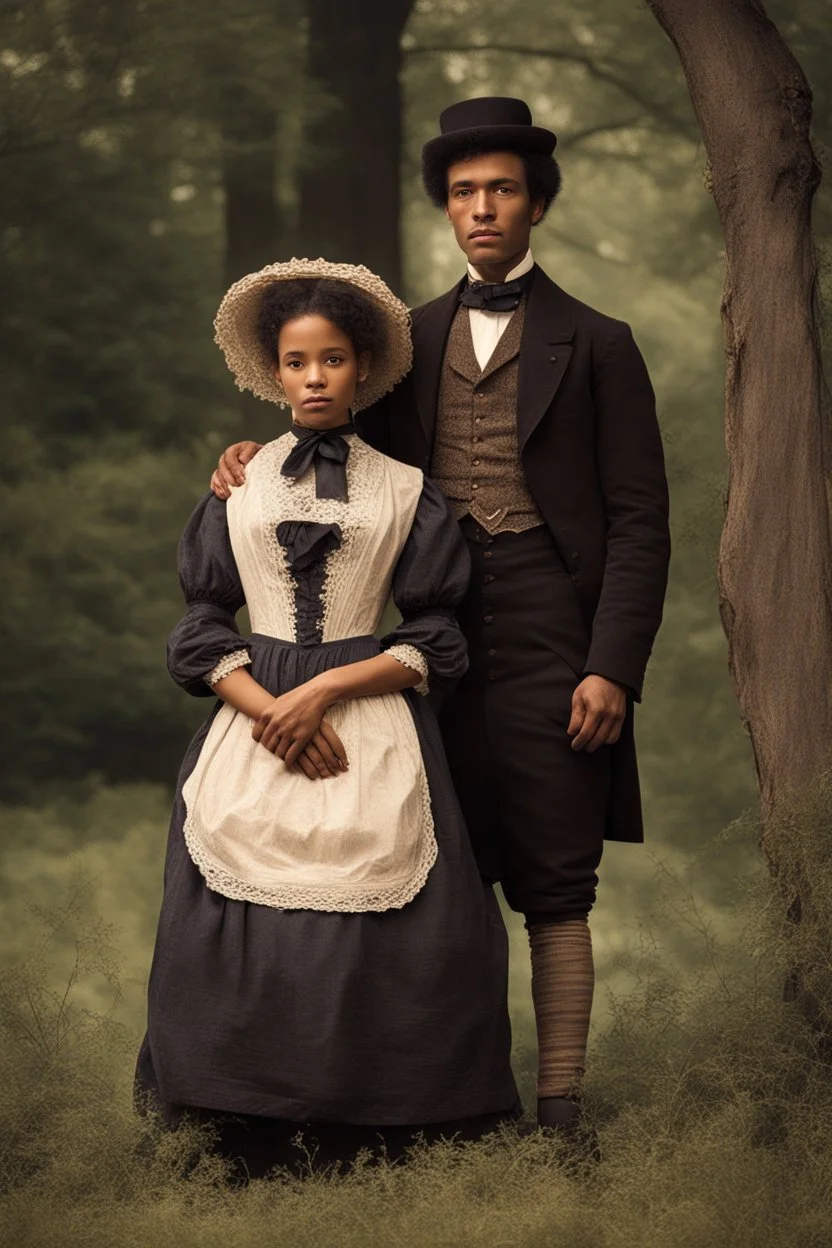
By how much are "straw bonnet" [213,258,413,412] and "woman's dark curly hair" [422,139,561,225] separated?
28 centimetres

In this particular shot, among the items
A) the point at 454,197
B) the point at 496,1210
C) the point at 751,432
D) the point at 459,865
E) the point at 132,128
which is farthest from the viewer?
the point at 132,128

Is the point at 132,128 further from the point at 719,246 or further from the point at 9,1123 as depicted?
the point at 9,1123

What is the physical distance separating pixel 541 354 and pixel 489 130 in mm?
431

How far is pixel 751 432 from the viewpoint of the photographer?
160 inches

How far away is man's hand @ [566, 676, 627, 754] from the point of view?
141 inches

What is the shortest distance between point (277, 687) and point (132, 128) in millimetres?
3854

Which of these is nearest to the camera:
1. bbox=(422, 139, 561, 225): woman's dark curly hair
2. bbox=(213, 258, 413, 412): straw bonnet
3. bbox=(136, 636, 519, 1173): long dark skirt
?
bbox=(136, 636, 519, 1173): long dark skirt

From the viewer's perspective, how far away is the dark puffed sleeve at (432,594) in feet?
11.4

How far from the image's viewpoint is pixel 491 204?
144 inches

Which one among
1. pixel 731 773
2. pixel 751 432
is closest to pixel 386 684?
pixel 751 432

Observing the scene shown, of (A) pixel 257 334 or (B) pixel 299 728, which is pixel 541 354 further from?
(B) pixel 299 728

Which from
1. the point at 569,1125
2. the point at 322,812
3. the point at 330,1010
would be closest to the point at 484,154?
the point at 322,812

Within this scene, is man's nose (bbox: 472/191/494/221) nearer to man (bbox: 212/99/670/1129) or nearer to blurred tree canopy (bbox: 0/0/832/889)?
man (bbox: 212/99/670/1129)

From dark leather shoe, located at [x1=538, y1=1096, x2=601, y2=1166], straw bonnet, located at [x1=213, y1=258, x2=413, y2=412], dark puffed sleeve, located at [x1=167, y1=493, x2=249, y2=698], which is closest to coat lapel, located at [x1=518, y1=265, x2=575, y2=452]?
straw bonnet, located at [x1=213, y1=258, x2=413, y2=412]
